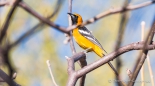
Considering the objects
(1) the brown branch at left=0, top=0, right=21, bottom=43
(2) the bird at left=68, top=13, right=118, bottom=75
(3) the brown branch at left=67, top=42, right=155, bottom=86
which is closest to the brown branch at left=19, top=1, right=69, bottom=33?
(1) the brown branch at left=0, top=0, right=21, bottom=43

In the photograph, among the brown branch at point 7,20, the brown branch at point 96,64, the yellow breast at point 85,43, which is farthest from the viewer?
the yellow breast at point 85,43

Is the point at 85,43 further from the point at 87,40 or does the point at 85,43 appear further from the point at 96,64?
the point at 96,64

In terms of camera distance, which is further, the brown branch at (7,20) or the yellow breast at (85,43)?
the yellow breast at (85,43)

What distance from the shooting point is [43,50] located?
2.17 meters

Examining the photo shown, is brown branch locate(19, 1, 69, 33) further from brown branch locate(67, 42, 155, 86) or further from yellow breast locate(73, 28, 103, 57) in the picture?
yellow breast locate(73, 28, 103, 57)

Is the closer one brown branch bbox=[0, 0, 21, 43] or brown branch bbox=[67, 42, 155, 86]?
brown branch bbox=[0, 0, 21, 43]

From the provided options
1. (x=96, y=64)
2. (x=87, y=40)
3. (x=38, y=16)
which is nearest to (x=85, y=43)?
(x=87, y=40)

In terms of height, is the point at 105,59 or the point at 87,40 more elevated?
the point at 105,59

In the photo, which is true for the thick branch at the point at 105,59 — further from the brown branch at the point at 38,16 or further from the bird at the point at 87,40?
the bird at the point at 87,40

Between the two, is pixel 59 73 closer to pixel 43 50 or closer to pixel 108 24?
pixel 43 50

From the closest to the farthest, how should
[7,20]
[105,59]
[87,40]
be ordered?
[7,20] → [105,59] → [87,40]

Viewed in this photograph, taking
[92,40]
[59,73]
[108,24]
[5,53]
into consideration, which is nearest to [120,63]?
[5,53]

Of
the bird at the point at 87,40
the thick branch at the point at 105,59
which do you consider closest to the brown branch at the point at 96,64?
the thick branch at the point at 105,59

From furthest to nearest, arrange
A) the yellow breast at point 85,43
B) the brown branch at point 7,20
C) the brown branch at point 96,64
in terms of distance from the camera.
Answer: the yellow breast at point 85,43, the brown branch at point 96,64, the brown branch at point 7,20
